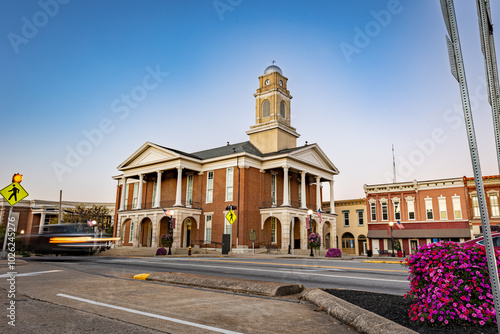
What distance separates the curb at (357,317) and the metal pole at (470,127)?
4.37 ft

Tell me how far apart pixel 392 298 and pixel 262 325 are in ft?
9.87

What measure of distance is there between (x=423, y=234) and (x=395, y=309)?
42.7 meters

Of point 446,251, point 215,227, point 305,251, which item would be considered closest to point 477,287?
point 446,251

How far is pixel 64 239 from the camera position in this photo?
2505 centimetres

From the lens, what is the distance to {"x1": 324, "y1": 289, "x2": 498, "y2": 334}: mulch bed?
4406 mm

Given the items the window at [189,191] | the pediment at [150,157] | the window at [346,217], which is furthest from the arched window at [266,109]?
the window at [346,217]

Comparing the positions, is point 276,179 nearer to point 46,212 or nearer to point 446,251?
point 446,251

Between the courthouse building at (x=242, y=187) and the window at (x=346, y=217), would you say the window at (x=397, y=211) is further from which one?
the window at (x=346, y=217)

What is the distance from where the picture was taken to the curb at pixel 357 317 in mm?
4255

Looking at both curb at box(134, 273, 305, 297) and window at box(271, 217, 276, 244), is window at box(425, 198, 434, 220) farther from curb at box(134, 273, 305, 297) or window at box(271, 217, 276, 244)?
curb at box(134, 273, 305, 297)

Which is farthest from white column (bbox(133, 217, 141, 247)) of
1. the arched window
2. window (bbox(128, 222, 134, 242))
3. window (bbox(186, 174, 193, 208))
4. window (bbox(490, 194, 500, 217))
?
window (bbox(490, 194, 500, 217))

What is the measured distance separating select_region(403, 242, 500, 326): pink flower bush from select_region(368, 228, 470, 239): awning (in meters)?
42.2

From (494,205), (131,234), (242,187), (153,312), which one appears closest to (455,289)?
(153,312)

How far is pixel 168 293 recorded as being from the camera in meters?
7.95
